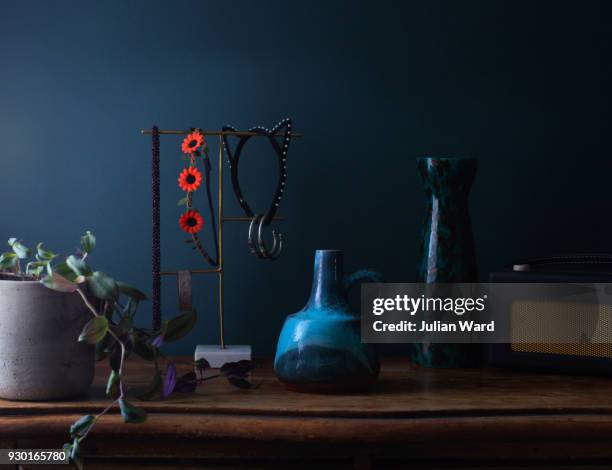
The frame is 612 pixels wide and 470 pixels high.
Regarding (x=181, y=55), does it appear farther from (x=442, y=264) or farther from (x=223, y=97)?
(x=442, y=264)

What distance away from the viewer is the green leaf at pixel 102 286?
3.48ft

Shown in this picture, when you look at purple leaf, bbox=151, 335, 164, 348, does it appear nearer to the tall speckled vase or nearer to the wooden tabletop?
the wooden tabletop

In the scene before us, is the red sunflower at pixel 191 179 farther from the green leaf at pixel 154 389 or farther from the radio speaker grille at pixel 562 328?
the radio speaker grille at pixel 562 328

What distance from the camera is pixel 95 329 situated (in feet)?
3.44

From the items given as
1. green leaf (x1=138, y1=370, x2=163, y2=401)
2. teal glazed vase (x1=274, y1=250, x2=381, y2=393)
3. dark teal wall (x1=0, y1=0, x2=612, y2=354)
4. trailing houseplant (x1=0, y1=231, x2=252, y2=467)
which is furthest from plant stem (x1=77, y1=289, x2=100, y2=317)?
dark teal wall (x1=0, y1=0, x2=612, y2=354)

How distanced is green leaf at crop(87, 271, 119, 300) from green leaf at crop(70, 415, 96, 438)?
149 mm

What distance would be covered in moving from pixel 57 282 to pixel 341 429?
0.38m

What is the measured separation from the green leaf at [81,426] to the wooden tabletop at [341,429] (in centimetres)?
3

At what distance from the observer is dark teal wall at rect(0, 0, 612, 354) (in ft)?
4.95

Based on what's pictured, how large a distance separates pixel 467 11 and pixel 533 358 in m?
0.63

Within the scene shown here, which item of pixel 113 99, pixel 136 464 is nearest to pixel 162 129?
pixel 113 99

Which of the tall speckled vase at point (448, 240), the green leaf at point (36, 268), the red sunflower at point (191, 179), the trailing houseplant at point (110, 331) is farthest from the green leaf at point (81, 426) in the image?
the tall speckled vase at point (448, 240)

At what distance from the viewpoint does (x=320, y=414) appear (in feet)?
3.45

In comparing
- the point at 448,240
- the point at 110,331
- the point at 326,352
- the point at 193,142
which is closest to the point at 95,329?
the point at 110,331
